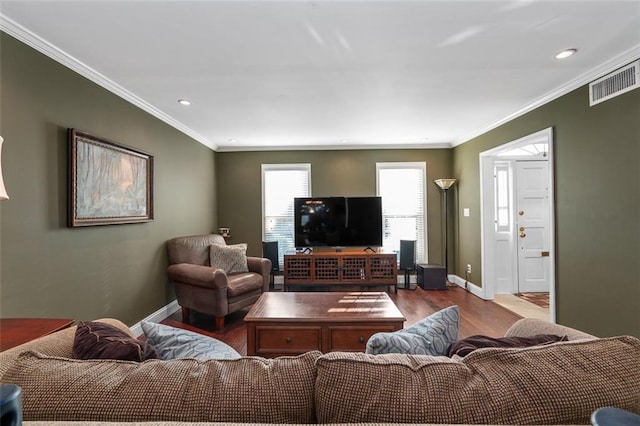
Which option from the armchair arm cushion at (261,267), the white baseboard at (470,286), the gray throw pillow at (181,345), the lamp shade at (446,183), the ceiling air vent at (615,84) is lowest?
the white baseboard at (470,286)

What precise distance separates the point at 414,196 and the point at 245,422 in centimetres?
507

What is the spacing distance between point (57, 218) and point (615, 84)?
442 centimetres

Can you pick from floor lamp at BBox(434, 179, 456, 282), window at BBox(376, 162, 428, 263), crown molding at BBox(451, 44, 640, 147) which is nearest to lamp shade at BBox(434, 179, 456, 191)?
floor lamp at BBox(434, 179, 456, 282)

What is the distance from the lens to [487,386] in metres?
0.72

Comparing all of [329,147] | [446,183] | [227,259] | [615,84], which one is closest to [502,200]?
[446,183]

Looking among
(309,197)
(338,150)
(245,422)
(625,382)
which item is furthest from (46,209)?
(338,150)

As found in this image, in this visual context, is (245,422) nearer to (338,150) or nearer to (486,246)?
(486,246)

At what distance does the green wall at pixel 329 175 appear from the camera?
532 cm

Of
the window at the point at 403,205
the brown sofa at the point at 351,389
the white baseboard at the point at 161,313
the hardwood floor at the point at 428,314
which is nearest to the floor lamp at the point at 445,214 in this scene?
the window at the point at 403,205

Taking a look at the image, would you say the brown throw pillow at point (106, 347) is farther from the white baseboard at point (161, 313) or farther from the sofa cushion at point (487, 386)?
the white baseboard at point (161, 313)

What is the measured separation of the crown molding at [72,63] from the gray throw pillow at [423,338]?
270 cm

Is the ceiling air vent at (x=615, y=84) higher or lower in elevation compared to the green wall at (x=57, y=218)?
higher

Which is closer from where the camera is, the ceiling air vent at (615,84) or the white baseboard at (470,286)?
the ceiling air vent at (615,84)

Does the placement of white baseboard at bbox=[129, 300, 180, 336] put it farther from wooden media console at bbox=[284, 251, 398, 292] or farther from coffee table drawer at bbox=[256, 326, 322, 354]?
coffee table drawer at bbox=[256, 326, 322, 354]
